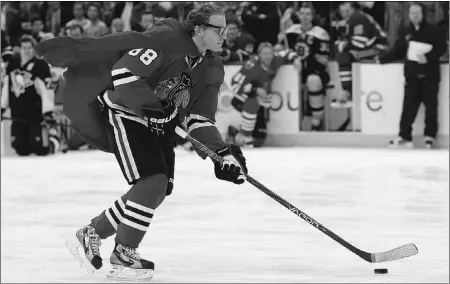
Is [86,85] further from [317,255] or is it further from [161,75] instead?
[317,255]

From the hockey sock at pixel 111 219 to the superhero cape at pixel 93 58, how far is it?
214 mm

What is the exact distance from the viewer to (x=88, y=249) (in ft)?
12.8

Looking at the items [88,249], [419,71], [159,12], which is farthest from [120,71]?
[159,12]

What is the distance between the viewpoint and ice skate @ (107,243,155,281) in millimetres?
3816

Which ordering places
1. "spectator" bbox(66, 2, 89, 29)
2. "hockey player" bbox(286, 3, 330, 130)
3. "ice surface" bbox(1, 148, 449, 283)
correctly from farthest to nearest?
"spectator" bbox(66, 2, 89, 29) → "hockey player" bbox(286, 3, 330, 130) → "ice surface" bbox(1, 148, 449, 283)

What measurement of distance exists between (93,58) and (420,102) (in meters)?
6.12

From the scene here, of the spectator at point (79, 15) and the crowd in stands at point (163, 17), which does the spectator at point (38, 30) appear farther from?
the spectator at point (79, 15)

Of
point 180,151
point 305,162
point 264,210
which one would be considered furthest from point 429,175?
point 180,151

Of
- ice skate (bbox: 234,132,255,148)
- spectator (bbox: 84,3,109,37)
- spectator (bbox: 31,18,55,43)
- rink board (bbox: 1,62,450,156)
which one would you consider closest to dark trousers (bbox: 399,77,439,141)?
rink board (bbox: 1,62,450,156)

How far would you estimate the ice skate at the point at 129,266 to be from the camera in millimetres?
3816

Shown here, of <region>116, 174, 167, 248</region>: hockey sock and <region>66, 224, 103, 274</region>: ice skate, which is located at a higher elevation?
<region>116, 174, 167, 248</region>: hockey sock

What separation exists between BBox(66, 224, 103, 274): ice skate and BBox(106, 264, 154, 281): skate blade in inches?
2.0

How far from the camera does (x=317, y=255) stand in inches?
175

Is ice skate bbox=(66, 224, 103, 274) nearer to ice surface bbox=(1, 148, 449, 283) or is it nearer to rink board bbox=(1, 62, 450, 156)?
ice surface bbox=(1, 148, 449, 283)
